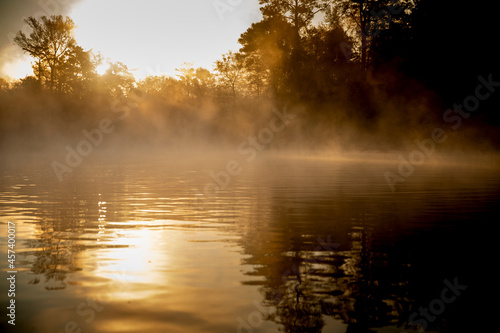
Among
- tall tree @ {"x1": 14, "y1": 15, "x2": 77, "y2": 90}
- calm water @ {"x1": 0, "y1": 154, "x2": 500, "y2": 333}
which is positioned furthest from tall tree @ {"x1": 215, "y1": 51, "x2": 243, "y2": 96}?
calm water @ {"x1": 0, "y1": 154, "x2": 500, "y2": 333}

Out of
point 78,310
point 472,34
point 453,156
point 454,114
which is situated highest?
point 472,34

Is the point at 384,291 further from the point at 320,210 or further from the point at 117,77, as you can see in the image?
the point at 117,77

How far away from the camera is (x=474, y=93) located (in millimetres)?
Result: 50125

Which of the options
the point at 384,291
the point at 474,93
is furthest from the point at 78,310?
the point at 474,93

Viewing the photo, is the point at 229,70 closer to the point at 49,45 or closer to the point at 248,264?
the point at 49,45

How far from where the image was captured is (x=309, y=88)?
2628 inches

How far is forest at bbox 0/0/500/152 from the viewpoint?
49.3 meters

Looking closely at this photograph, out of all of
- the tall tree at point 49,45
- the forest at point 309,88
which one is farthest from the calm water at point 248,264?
the tall tree at point 49,45

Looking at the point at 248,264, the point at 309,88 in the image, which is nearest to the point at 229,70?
the point at 309,88

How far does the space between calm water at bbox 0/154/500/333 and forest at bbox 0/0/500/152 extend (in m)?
38.7

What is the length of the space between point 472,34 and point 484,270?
4798 centimetres

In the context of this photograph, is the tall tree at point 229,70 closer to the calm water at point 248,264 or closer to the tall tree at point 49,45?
the tall tree at point 49,45

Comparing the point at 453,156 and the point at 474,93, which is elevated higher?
the point at 474,93

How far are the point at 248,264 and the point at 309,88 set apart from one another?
2403 inches
